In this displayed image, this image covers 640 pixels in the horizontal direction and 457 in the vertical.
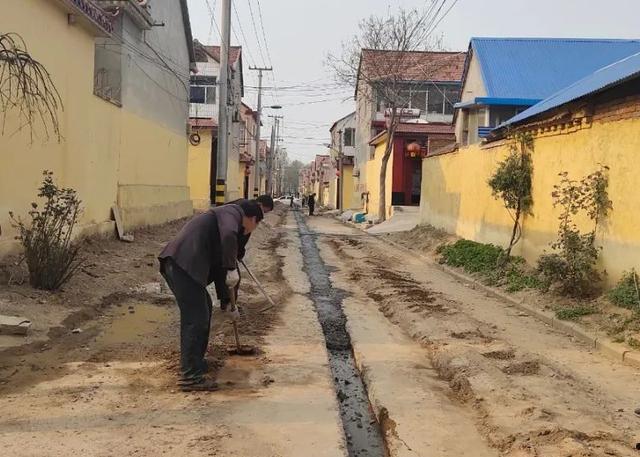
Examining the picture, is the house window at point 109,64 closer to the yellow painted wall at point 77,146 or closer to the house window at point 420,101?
the yellow painted wall at point 77,146

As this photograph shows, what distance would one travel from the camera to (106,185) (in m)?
13.3

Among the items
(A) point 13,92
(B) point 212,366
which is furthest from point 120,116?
(B) point 212,366

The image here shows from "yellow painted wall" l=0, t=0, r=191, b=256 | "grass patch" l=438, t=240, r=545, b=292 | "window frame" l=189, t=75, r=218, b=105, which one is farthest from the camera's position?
"window frame" l=189, t=75, r=218, b=105

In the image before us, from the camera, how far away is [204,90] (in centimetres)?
3891

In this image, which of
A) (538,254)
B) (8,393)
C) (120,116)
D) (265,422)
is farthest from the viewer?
(120,116)

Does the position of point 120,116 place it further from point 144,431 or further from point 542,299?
point 144,431

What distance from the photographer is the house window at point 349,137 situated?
6072 cm

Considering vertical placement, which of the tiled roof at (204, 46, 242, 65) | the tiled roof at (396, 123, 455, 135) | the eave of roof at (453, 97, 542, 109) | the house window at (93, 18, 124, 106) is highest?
the tiled roof at (204, 46, 242, 65)

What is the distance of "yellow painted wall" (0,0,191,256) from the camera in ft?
29.5

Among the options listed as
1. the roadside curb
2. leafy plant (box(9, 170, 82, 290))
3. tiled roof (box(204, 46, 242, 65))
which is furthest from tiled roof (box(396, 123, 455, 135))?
leafy plant (box(9, 170, 82, 290))

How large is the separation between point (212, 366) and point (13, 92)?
18.2 ft

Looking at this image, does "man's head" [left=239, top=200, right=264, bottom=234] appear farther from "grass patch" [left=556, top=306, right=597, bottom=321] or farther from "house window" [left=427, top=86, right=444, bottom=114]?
"house window" [left=427, top=86, right=444, bottom=114]

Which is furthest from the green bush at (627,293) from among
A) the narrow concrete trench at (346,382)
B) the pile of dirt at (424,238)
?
the pile of dirt at (424,238)

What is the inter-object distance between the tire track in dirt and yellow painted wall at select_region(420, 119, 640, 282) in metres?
2.16
